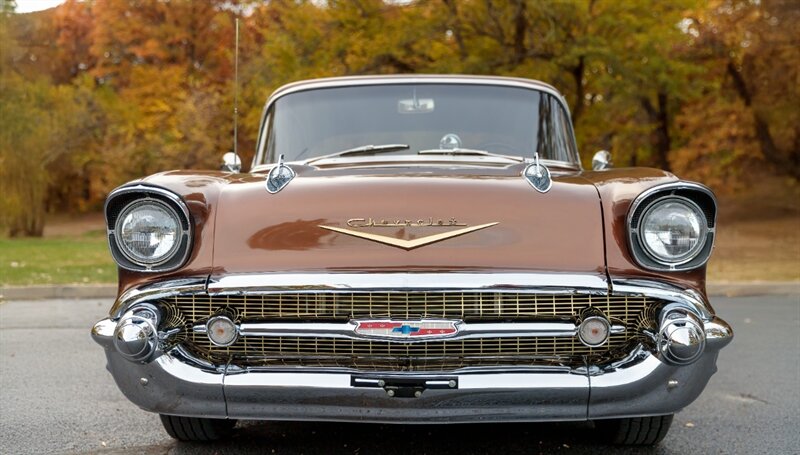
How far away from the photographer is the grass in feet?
34.8

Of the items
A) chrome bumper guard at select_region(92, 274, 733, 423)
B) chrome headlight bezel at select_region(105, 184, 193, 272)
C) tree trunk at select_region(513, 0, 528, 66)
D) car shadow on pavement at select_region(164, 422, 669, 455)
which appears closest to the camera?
chrome bumper guard at select_region(92, 274, 733, 423)

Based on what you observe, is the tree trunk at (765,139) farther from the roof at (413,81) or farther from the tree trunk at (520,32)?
the roof at (413,81)

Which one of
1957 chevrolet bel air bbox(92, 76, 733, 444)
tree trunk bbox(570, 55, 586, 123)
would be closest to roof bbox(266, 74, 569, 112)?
1957 chevrolet bel air bbox(92, 76, 733, 444)

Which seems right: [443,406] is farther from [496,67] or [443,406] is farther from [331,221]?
[496,67]

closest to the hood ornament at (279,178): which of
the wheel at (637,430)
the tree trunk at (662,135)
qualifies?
the wheel at (637,430)

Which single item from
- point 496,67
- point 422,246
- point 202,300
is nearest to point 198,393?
point 202,300

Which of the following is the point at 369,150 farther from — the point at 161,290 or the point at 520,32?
the point at 520,32

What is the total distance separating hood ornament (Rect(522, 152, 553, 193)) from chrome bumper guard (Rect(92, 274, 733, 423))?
470 mm

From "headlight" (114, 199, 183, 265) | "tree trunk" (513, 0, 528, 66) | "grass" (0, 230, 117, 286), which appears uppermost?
"tree trunk" (513, 0, 528, 66)

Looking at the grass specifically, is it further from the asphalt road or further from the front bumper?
the front bumper

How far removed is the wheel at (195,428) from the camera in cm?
322

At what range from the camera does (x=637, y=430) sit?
3203 millimetres

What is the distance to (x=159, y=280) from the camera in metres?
2.79

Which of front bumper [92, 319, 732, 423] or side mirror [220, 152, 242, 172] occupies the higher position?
side mirror [220, 152, 242, 172]
